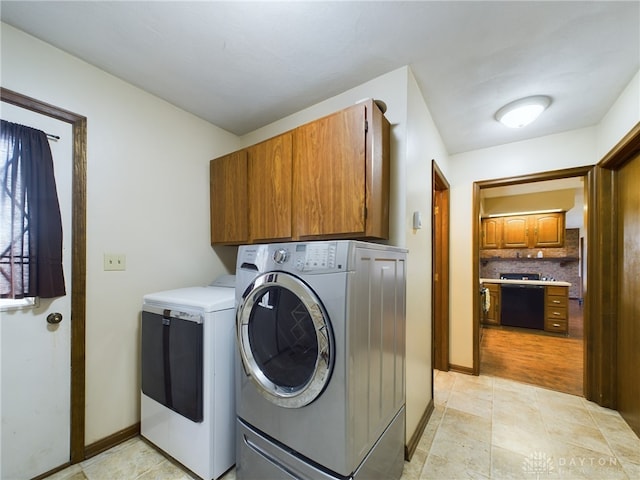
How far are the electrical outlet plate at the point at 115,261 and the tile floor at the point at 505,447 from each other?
3.68 feet

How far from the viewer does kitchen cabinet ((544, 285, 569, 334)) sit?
4121 millimetres

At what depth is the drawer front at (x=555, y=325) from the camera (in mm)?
4105

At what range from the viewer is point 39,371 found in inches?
55.2

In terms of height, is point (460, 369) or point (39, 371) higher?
point (39, 371)

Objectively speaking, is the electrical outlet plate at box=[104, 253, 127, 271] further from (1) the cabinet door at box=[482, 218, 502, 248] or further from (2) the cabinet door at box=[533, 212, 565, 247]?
(2) the cabinet door at box=[533, 212, 565, 247]

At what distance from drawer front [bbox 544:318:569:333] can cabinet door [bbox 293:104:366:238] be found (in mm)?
4713

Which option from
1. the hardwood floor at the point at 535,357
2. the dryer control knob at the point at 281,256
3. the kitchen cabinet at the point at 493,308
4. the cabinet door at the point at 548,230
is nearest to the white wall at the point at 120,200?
the dryer control knob at the point at 281,256

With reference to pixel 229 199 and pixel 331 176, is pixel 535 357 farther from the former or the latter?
pixel 229 199

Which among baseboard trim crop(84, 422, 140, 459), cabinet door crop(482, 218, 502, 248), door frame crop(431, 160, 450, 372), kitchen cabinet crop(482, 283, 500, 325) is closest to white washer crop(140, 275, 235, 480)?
baseboard trim crop(84, 422, 140, 459)

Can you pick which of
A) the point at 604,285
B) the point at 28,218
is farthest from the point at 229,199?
the point at 604,285

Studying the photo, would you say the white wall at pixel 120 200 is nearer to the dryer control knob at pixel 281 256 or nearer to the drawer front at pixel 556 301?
the dryer control knob at pixel 281 256

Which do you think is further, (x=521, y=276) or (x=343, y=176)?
(x=521, y=276)

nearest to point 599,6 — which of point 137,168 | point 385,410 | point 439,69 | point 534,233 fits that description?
point 439,69

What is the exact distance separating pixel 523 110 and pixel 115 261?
2997 mm
